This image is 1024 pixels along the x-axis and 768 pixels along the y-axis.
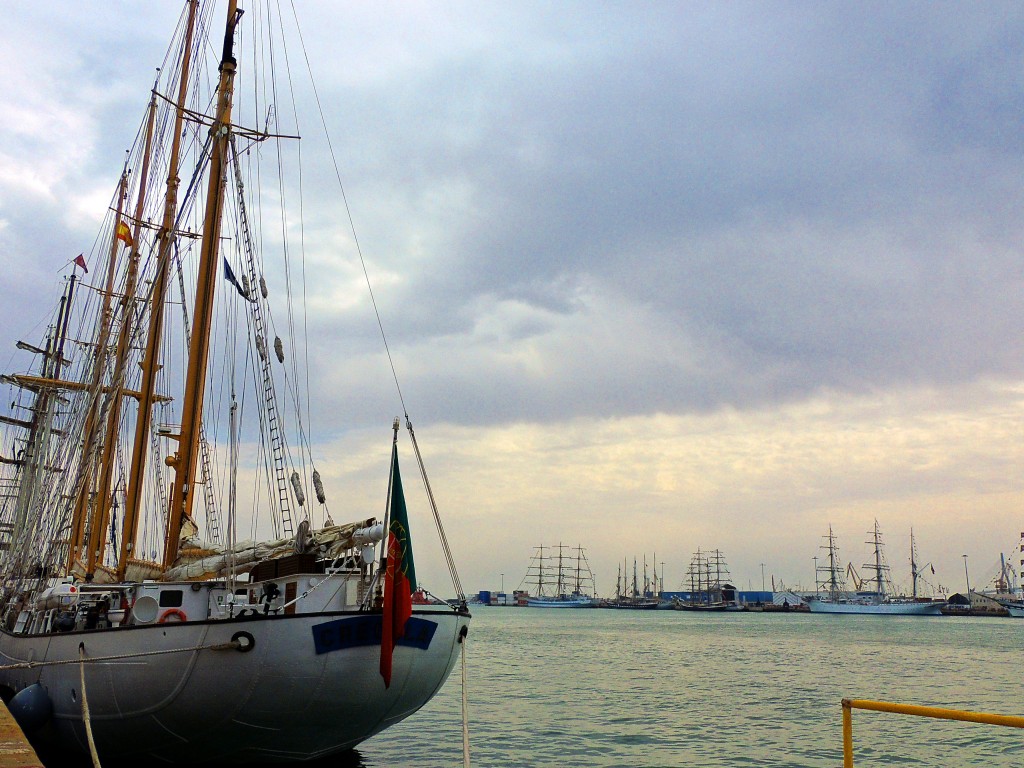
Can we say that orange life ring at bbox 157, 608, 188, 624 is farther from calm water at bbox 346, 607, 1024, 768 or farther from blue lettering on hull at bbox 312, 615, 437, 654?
calm water at bbox 346, 607, 1024, 768

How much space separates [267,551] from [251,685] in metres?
4.32

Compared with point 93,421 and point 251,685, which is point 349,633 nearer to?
point 251,685

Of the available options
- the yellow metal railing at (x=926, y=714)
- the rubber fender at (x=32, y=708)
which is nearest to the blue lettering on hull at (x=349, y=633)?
the rubber fender at (x=32, y=708)

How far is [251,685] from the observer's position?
15.2 m

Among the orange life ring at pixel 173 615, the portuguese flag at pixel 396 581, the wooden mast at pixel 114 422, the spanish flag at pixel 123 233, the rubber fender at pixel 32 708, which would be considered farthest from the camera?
the spanish flag at pixel 123 233

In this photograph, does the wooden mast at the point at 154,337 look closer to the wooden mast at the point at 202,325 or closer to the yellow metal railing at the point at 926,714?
the wooden mast at the point at 202,325

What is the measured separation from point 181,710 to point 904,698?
35344mm

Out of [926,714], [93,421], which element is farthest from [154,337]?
[926,714]

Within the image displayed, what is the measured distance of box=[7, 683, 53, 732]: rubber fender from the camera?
1811cm

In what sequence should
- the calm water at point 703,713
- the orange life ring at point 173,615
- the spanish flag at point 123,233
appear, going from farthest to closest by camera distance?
the spanish flag at point 123,233, the calm water at point 703,713, the orange life ring at point 173,615

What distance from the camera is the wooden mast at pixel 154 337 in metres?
26.4

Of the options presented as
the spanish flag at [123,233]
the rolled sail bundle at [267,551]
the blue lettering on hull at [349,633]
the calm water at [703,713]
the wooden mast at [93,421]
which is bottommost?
the calm water at [703,713]

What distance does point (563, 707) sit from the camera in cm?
3478

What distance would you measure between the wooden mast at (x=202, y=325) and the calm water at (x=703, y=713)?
25.4 feet
